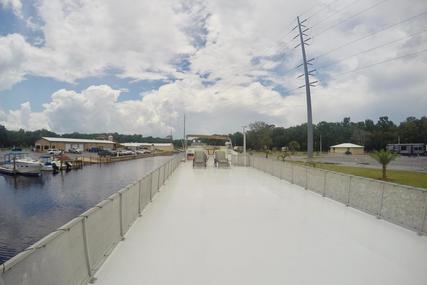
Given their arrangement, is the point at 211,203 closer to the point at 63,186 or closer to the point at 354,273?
the point at 354,273

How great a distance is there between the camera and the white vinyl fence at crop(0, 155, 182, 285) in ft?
9.37

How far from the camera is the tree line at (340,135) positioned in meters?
82.6

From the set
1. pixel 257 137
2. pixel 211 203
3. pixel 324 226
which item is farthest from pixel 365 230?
pixel 257 137

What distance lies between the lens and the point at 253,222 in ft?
25.2

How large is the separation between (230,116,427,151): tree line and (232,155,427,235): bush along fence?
2373 inches

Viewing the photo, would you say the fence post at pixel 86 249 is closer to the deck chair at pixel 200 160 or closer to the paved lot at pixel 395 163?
the deck chair at pixel 200 160

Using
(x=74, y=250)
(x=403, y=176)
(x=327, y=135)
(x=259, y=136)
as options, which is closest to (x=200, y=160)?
(x=403, y=176)

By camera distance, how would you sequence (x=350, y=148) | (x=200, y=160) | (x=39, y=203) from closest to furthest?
1. (x=200, y=160)
2. (x=39, y=203)
3. (x=350, y=148)

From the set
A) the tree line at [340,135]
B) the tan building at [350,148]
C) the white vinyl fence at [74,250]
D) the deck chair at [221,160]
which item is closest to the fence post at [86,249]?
the white vinyl fence at [74,250]

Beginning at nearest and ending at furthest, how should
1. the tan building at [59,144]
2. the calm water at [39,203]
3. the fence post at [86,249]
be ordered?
the fence post at [86,249] < the calm water at [39,203] < the tan building at [59,144]

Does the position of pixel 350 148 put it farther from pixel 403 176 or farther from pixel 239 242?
pixel 239 242

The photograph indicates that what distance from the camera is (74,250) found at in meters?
3.94

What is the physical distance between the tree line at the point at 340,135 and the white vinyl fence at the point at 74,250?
220ft

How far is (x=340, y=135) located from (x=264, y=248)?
109564 millimetres
